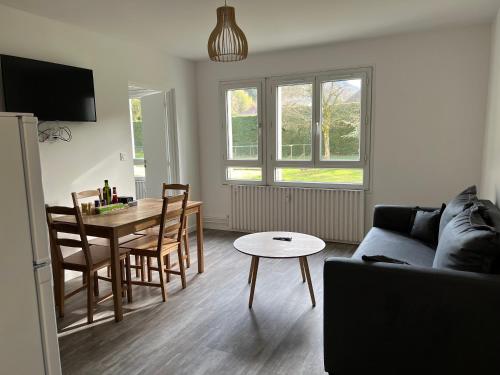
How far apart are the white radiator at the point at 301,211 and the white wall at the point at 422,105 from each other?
0.24 m

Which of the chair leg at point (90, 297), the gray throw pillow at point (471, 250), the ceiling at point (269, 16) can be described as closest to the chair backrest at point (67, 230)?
the chair leg at point (90, 297)

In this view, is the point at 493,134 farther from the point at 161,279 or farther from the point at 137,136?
the point at 137,136

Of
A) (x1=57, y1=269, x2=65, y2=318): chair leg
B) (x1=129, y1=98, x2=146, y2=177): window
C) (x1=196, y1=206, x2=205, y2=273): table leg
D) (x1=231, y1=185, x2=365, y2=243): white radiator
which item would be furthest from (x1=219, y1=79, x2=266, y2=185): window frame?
(x1=57, y1=269, x2=65, y2=318): chair leg

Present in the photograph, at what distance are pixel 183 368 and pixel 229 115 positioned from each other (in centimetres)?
388

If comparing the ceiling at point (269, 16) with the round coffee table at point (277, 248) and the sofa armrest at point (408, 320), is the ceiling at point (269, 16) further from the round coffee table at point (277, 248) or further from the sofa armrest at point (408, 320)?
the sofa armrest at point (408, 320)

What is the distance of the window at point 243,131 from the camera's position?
524 cm

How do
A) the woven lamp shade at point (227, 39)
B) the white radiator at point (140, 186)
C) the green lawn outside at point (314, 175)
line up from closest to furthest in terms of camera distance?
the woven lamp shade at point (227, 39) < the green lawn outside at point (314, 175) < the white radiator at point (140, 186)

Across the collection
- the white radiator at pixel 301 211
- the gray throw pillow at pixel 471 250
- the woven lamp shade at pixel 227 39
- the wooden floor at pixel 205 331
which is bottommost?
the wooden floor at pixel 205 331

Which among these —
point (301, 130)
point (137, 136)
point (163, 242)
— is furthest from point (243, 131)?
point (163, 242)

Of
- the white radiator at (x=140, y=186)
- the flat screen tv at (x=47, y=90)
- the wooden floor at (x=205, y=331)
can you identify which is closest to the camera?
the wooden floor at (x=205, y=331)

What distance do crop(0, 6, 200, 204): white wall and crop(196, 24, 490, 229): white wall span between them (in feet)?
6.48

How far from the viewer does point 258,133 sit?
17.2 ft

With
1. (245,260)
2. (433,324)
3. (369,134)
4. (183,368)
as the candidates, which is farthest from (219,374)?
(369,134)

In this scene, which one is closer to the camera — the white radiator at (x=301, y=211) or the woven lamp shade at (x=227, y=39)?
the woven lamp shade at (x=227, y=39)
